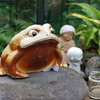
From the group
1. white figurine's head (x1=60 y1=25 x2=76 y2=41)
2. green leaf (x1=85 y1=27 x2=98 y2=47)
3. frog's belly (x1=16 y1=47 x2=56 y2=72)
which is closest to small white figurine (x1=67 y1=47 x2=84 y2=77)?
white figurine's head (x1=60 y1=25 x2=76 y2=41)

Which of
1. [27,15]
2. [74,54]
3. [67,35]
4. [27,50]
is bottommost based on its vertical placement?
[74,54]

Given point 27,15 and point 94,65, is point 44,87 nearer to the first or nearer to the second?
point 94,65

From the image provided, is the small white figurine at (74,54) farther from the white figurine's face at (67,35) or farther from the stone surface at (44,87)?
the stone surface at (44,87)

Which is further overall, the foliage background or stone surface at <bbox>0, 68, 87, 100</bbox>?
the foliage background

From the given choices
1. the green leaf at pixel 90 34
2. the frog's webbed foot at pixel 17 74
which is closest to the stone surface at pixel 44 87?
the frog's webbed foot at pixel 17 74

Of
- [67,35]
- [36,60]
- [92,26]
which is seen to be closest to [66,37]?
[67,35]

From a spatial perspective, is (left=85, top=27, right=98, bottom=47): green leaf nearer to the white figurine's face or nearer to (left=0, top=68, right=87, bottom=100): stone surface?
the white figurine's face
